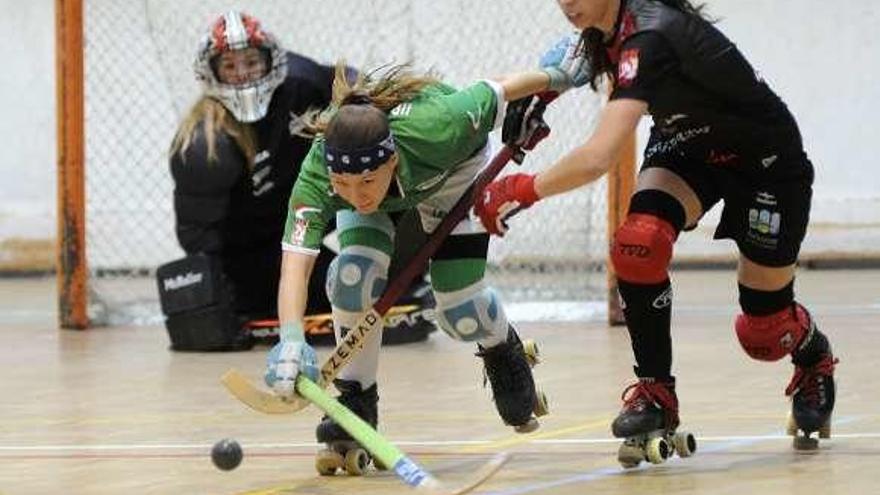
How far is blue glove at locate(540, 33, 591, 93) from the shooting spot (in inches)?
202

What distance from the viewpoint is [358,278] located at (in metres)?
4.85

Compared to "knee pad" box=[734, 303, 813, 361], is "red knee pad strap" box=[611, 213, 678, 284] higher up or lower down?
higher up

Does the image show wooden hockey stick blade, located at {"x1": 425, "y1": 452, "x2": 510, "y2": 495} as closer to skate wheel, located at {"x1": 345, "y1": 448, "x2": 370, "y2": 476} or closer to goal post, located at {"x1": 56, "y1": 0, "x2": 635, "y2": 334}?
skate wheel, located at {"x1": 345, "y1": 448, "x2": 370, "y2": 476}

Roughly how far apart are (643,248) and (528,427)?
71 centimetres

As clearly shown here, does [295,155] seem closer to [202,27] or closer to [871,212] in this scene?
[202,27]

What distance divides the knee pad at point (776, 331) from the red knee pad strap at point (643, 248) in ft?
1.20

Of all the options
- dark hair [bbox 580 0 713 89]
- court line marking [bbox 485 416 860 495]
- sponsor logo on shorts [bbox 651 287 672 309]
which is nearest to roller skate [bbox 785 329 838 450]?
court line marking [bbox 485 416 860 495]

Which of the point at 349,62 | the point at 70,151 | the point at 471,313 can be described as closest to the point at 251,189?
the point at 70,151

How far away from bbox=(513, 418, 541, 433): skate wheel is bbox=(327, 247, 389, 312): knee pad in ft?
1.82

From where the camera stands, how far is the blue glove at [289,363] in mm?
4438

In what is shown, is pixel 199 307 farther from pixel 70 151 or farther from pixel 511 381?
pixel 511 381

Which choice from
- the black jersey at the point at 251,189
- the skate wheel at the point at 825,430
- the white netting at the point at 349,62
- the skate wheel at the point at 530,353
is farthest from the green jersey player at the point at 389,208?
the white netting at the point at 349,62

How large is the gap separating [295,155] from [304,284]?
3.68 metres

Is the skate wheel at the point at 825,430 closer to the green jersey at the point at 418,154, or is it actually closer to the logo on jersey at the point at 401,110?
the green jersey at the point at 418,154
